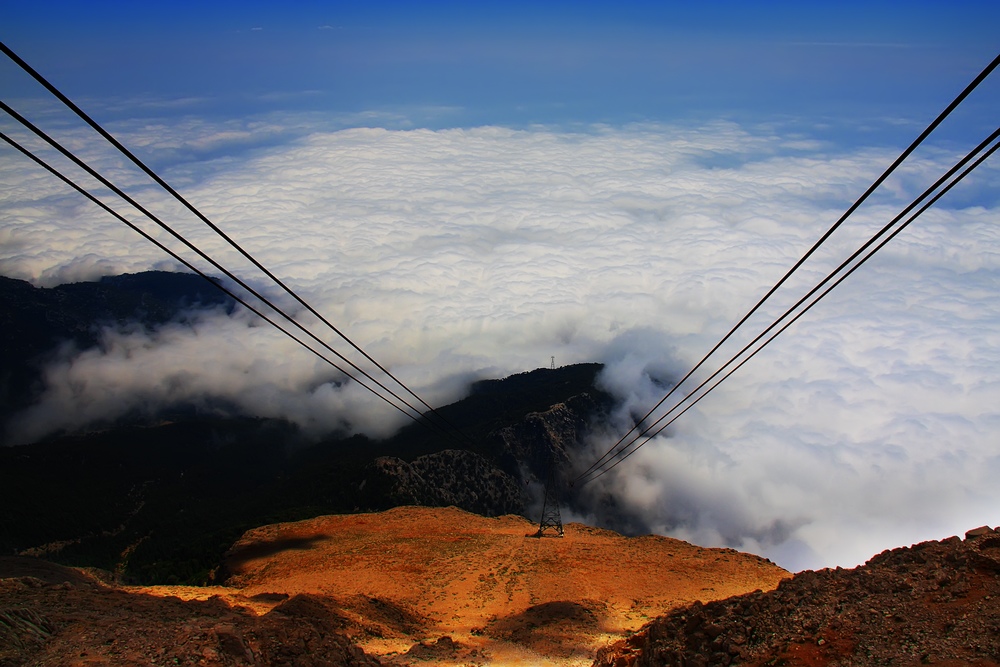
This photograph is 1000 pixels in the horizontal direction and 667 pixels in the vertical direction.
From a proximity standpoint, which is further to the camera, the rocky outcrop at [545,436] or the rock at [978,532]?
the rocky outcrop at [545,436]

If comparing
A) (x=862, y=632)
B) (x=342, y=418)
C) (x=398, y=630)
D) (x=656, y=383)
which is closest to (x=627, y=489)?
(x=656, y=383)

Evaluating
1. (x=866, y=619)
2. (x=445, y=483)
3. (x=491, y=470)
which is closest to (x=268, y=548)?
(x=866, y=619)

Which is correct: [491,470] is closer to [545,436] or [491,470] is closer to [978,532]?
[545,436]

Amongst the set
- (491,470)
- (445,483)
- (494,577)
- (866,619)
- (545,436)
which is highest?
(545,436)

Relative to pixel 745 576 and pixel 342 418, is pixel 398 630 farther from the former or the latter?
pixel 342 418

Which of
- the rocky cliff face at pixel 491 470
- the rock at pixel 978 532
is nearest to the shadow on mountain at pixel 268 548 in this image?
the rocky cliff face at pixel 491 470

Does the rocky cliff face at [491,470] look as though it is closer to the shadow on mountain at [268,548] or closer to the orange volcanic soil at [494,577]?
the orange volcanic soil at [494,577]

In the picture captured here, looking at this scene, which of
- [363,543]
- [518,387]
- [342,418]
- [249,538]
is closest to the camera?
[363,543]
